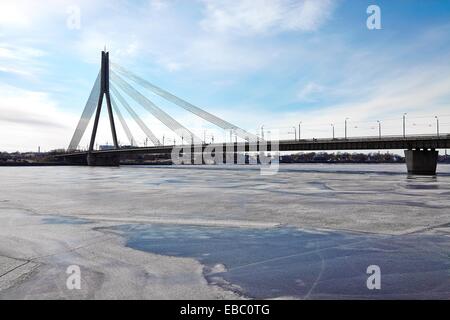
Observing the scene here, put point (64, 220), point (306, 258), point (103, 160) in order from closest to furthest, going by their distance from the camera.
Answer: point (306, 258) < point (64, 220) < point (103, 160)

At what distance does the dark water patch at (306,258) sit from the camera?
20.1ft

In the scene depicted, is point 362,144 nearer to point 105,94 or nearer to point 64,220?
point 105,94

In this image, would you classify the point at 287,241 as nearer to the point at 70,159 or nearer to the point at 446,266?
the point at 446,266

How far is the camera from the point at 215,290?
239 inches

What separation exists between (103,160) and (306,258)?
121 metres

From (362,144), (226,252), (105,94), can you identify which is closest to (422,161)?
(362,144)

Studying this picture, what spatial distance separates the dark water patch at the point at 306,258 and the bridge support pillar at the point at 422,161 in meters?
58.7

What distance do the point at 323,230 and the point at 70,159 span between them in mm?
139973

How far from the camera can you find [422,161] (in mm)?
62844

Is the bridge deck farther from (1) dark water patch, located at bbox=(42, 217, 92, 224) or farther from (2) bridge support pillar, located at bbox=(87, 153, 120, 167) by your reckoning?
(1) dark water patch, located at bbox=(42, 217, 92, 224)

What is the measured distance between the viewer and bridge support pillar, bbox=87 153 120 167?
117188 millimetres

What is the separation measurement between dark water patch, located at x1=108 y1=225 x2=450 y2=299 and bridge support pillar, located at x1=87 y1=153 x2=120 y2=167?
112 metres
